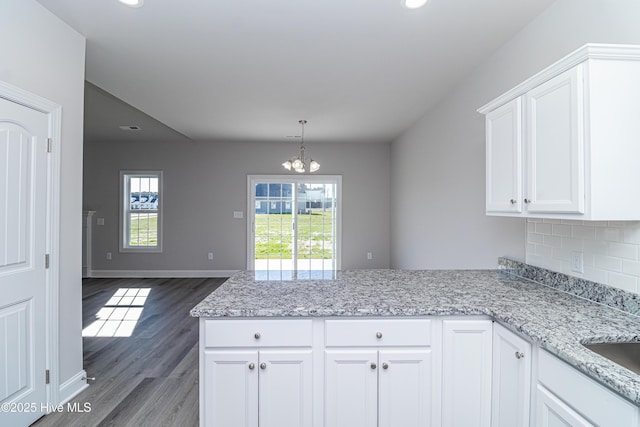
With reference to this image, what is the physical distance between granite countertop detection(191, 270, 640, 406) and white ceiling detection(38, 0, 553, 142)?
175 cm

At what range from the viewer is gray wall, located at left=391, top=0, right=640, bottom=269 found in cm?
178

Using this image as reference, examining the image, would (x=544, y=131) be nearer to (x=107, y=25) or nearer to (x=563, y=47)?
(x=563, y=47)

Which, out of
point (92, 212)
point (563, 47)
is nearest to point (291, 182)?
point (92, 212)

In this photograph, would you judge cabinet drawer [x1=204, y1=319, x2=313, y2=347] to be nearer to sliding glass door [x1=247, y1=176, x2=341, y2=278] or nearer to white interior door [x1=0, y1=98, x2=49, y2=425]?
white interior door [x1=0, y1=98, x2=49, y2=425]

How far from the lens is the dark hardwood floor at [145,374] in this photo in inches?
83.9

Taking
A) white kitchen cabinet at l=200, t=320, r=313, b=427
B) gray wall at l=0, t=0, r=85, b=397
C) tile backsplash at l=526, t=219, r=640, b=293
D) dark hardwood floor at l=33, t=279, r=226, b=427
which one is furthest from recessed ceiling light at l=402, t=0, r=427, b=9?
dark hardwood floor at l=33, t=279, r=226, b=427

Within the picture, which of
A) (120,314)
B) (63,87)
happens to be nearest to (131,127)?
(120,314)

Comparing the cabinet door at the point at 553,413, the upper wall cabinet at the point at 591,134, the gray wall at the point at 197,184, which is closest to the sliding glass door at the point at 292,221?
the gray wall at the point at 197,184

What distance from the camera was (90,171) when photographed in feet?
21.3

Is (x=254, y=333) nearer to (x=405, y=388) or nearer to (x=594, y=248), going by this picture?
(x=405, y=388)

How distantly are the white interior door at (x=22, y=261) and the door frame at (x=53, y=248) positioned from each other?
1.1 inches

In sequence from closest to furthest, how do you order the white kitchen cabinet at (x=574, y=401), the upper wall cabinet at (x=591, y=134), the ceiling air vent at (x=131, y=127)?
the white kitchen cabinet at (x=574, y=401)
the upper wall cabinet at (x=591, y=134)
the ceiling air vent at (x=131, y=127)

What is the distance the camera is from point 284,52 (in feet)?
8.76

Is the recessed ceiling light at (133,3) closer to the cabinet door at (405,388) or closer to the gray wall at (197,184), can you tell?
the cabinet door at (405,388)
